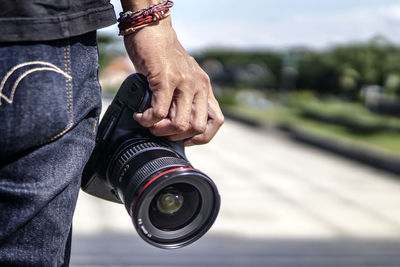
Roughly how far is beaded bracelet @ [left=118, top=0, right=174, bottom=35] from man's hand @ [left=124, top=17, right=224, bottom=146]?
0.01m

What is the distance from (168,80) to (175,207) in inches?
10.9

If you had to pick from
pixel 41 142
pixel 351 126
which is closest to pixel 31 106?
pixel 41 142

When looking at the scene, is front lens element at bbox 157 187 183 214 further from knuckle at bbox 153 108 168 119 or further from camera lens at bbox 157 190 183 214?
knuckle at bbox 153 108 168 119

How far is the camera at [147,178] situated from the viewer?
1147 millimetres

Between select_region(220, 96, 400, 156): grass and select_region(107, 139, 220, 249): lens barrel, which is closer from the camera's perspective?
select_region(107, 139, 220, 249): lens barrel

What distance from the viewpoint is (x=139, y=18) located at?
46.7 inches

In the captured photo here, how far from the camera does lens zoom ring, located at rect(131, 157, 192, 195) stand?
116cm

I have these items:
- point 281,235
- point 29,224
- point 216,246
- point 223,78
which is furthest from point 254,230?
point 223,78

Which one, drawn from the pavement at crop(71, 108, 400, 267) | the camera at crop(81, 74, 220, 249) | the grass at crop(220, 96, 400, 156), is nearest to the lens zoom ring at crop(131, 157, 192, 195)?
the camera at crop(81, 74, 220, 249)

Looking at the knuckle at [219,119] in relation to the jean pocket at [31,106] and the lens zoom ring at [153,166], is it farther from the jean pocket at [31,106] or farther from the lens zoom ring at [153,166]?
the jean pocket at [31,106]

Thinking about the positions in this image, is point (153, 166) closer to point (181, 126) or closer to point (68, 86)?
point (181, 126)

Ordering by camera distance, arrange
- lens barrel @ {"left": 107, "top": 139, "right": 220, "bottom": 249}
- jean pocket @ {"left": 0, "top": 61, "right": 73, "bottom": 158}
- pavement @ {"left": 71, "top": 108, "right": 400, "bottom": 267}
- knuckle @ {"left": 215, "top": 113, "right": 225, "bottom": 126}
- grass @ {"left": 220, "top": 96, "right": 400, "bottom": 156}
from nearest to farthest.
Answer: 1. jean pocket @ {"left": 0, "top": 61, "right": 73, "bottom": 158}
2. lens barrel @ {"left": 107, "top": 139, "right": 220, "bottom": 249}
3. knuckle @ {"left": 215, "top": 113, "right": 225, "bottom": 126}
4. pavement @ {"left": 71, "top": 108, "right": 400, "bottom": 267}
5. grass @ {"left": 220, "top": 96, "right": 400, "bottom": 156}

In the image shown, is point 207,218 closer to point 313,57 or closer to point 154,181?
point 154,181

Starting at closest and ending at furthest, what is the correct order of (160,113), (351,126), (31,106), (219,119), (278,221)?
(31,106)
(160,113)
(219,119)
(278,221)
(351,126)
